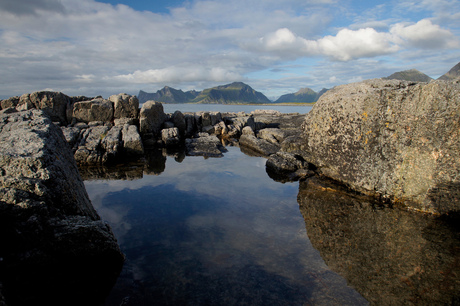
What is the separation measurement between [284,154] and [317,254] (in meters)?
10.0

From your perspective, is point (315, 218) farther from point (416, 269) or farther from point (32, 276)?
point (32, 276)

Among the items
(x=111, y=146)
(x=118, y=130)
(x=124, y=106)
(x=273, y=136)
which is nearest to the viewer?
(x=111, y=146)

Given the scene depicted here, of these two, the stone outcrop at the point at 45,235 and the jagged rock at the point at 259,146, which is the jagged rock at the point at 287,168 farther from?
the stone outcrop at the point at 45,235

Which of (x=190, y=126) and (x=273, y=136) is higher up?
(x=190, y=126)

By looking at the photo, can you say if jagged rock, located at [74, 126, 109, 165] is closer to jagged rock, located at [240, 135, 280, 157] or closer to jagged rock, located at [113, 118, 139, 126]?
jagged rock, located at [113, 118, 139, 126]

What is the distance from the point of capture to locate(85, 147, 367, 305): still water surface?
5.61 m

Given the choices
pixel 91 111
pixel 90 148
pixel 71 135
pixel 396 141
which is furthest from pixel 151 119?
pixel 396 141

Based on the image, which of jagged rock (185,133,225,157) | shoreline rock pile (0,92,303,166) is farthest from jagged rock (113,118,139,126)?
jagged rock (185,133,225,157)

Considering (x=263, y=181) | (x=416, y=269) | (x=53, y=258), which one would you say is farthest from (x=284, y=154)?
(x=53, y=258)

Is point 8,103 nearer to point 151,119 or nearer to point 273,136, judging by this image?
point 151,119

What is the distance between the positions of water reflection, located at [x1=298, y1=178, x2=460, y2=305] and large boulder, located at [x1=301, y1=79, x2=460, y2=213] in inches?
39.6

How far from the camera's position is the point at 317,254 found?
7.18 m

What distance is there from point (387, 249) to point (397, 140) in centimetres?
524

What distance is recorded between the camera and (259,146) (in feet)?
76.4
